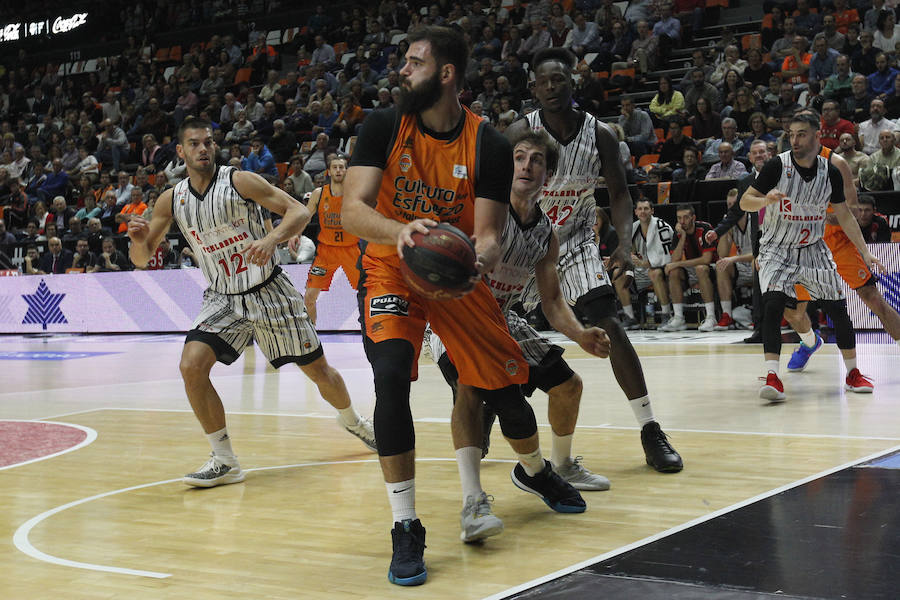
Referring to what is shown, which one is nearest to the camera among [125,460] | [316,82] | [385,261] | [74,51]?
[385,261]

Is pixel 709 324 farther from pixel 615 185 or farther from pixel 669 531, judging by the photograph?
pixel 669 531

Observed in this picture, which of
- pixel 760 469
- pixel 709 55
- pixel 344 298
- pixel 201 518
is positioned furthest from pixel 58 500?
pixel 709 55

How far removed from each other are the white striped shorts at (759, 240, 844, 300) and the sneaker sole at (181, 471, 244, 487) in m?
4.21

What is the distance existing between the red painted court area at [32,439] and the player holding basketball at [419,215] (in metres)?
3.29

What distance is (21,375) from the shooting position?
1123 centimetres

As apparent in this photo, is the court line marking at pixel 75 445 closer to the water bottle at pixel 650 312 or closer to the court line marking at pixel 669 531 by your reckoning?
the court line marking at pixel 669 531

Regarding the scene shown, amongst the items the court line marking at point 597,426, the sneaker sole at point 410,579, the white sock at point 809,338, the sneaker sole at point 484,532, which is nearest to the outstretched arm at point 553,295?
the sneaker sole at point 484,532

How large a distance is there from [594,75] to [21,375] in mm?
9313

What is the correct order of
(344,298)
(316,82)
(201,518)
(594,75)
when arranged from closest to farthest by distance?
(201,518) → (344,298) → (594,75) → (316,82)

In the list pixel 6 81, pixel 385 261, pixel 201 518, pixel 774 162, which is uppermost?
pixel 6 81

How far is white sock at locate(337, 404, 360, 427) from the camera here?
5934 mm

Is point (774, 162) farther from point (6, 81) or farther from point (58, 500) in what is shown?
point (6, 81)

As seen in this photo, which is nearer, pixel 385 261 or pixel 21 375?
pixel 385 261

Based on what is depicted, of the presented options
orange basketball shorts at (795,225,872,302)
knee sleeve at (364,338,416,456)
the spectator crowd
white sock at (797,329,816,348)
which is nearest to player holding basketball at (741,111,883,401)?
orange basketball shorts at (795,225,872,302)
